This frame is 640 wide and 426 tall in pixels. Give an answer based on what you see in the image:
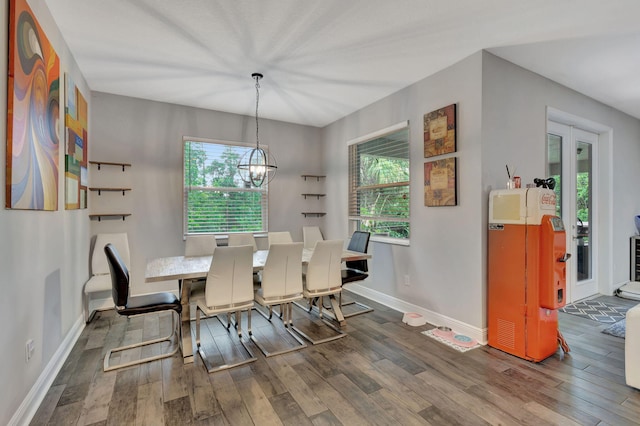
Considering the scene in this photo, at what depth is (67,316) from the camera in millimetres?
2756

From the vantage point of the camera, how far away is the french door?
394cm

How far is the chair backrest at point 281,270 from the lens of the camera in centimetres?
277

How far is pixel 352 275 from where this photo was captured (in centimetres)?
365

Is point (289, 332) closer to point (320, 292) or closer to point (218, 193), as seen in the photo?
point (320, 292)

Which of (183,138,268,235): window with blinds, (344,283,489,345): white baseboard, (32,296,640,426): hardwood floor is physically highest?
(183,138,268,235): window with blinds

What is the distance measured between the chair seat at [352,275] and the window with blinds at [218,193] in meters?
1.89

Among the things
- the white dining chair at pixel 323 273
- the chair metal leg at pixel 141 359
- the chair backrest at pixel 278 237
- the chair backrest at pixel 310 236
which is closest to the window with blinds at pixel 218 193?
the chair backrest at pixel 310 236

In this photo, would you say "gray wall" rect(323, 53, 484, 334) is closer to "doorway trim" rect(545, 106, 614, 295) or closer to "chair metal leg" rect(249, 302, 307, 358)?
"chair metal leg" rect(249, 302, 307, 358)

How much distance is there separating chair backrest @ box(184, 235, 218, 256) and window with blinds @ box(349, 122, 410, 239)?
213cm

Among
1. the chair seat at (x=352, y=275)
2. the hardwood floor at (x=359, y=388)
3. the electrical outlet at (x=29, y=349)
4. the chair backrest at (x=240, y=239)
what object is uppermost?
the chair backrest at (x=240, y=239)

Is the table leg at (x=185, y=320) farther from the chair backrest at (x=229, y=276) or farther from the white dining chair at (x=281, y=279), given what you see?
the white dining chair at (x=281, y=279)

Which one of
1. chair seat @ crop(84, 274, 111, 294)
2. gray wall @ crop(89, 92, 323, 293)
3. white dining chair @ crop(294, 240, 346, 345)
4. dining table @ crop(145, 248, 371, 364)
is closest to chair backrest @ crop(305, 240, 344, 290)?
white dining chair @ crop(294, 240, 346, 345)

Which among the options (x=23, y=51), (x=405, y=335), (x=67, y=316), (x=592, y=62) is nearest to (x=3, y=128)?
(x=23, y=51)

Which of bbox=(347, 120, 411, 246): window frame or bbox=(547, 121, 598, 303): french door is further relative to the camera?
bbox=(547, 121, 598, 303): french door
